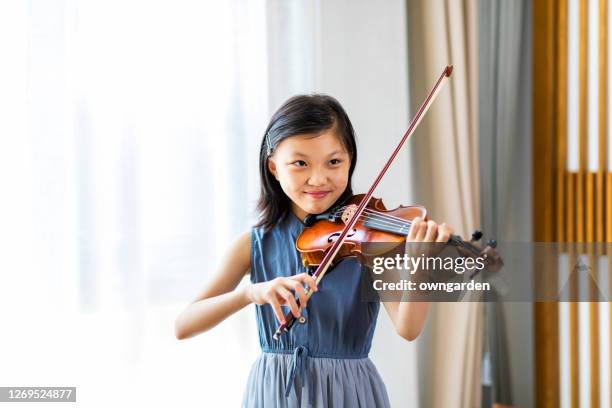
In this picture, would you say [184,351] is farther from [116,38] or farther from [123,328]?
[116,38]

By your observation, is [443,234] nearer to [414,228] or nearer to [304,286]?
[414,228]

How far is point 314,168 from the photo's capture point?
1.25 m

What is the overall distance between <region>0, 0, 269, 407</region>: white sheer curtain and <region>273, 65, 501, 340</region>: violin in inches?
26.8

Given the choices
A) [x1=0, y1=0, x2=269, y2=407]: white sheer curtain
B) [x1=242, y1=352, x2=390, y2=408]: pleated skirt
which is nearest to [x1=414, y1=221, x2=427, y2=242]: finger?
[x1=242, y1=352, x2=390, y2=408]: pleated skirt

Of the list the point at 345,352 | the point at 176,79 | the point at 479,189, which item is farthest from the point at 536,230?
the point at 176,79

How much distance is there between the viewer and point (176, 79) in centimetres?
182

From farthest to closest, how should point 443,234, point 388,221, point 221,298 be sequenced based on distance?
point 221,298, point 388,221, point 443,234

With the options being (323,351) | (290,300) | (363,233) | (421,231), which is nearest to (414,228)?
(421,231)

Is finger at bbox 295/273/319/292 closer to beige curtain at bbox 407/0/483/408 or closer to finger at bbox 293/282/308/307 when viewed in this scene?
finger at bbox 293/282/308/307

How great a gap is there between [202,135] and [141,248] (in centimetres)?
35

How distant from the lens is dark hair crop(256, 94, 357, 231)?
4.11 feet

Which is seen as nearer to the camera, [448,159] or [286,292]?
[286,292]

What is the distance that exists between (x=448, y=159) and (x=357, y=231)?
0.92 metres

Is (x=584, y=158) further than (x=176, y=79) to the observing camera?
Yes
